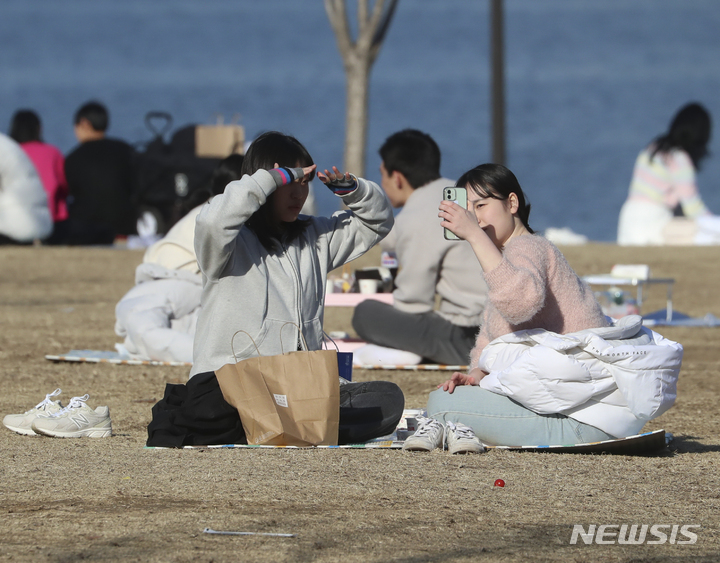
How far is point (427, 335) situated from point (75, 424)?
263 cm

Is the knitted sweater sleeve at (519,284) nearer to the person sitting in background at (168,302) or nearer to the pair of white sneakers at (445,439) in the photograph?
the pair of white sneakers at (445,439)

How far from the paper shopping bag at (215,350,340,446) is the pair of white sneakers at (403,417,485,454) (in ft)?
1.03

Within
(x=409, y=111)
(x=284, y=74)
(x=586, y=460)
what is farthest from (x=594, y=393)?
(x=284, y=74)

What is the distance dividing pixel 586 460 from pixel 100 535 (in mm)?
1811

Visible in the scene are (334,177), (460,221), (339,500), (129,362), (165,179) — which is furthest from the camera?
(165,179)

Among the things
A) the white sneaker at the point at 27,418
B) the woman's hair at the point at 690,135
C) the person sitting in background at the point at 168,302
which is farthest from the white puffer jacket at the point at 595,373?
the woman's hair at the point at 690,135

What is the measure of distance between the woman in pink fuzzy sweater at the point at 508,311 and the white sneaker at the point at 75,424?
4.35ft

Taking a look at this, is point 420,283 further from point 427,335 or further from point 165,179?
point 165,179

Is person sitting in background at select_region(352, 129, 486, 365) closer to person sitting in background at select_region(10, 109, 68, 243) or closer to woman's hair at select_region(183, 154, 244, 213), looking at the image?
woman's hair at select_region(183, 154, 244, 213)

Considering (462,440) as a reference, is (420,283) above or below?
above

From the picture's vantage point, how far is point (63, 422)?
4.46m

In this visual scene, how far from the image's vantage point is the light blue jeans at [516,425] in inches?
163

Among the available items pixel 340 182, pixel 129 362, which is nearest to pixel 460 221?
pixel 340 182

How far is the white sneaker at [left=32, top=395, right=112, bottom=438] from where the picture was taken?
446 centimetres
